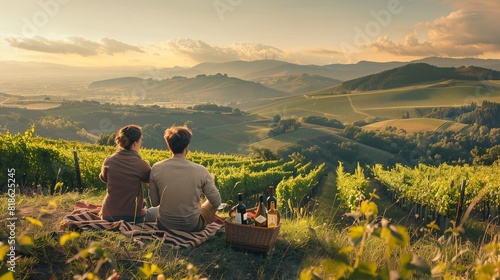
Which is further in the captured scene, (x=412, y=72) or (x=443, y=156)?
(x=412, y=72)

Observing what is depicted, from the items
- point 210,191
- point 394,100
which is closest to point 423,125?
point 394,100

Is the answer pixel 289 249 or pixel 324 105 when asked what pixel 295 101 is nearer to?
pixel 324 105

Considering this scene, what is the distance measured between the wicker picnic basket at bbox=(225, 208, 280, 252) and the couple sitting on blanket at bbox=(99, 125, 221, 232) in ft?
1.63

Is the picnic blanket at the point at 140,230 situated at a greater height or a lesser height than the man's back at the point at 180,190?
lesser

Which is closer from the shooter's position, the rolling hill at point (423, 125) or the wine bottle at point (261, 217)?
the wine bottle at point (261, 217)

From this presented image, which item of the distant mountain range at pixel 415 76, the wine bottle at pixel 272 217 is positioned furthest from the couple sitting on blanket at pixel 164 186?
the distant mountain range at pixel 415 76

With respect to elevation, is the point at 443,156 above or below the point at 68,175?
below

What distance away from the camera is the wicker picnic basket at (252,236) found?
5.14 m

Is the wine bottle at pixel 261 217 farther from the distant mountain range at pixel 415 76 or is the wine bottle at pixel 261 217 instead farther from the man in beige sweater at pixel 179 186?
the distant mountain range at pixel 415 76

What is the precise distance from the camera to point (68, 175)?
1302 cm

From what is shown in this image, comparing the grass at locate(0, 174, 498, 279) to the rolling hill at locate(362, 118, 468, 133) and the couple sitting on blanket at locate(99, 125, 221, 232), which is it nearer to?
the couple sitting on blanket at locate(99, 125, 221, 232)

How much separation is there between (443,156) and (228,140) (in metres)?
50.4

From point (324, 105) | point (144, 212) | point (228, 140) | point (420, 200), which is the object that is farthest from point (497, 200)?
point (324, 105)

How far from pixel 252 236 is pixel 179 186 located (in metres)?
1.14
